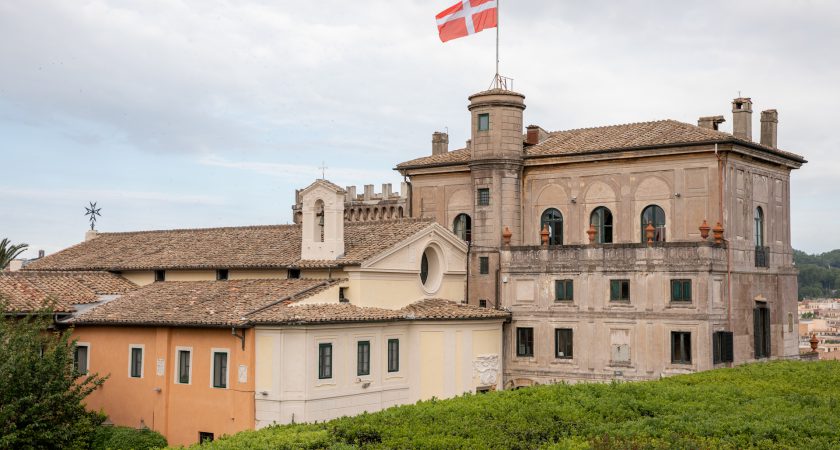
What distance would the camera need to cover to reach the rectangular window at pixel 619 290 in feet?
128

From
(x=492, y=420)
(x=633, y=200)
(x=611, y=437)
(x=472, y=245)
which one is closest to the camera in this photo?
(x=611, y=437)

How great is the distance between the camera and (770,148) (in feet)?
135

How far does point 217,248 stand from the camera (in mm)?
42469

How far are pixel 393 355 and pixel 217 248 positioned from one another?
1008 cm

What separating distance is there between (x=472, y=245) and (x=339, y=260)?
7877mm

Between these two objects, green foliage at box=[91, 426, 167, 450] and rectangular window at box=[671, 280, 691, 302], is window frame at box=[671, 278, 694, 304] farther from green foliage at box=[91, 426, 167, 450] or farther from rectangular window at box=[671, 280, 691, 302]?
green foliage at box=[91, 426, 167, 450]

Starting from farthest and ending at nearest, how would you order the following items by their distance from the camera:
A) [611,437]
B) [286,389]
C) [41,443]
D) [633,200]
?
[633,200]
[286,389]
[41,443]
[611,437]

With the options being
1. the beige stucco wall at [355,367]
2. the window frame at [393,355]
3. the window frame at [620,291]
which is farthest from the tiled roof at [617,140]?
the window frame at [393,355]

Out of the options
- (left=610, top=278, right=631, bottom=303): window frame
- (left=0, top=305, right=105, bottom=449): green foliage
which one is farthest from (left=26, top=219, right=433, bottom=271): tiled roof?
(left=0, top=305, right=105, bottom=449): green foliage

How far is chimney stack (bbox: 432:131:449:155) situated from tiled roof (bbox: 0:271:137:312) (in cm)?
1636

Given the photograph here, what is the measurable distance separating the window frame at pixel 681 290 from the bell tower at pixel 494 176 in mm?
7674

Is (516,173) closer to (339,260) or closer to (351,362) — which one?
(339,260)

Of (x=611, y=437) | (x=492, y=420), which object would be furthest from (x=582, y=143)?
(x=611, y=437)

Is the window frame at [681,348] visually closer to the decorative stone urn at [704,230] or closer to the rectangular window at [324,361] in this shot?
the decorative stone urn at [704,230]
